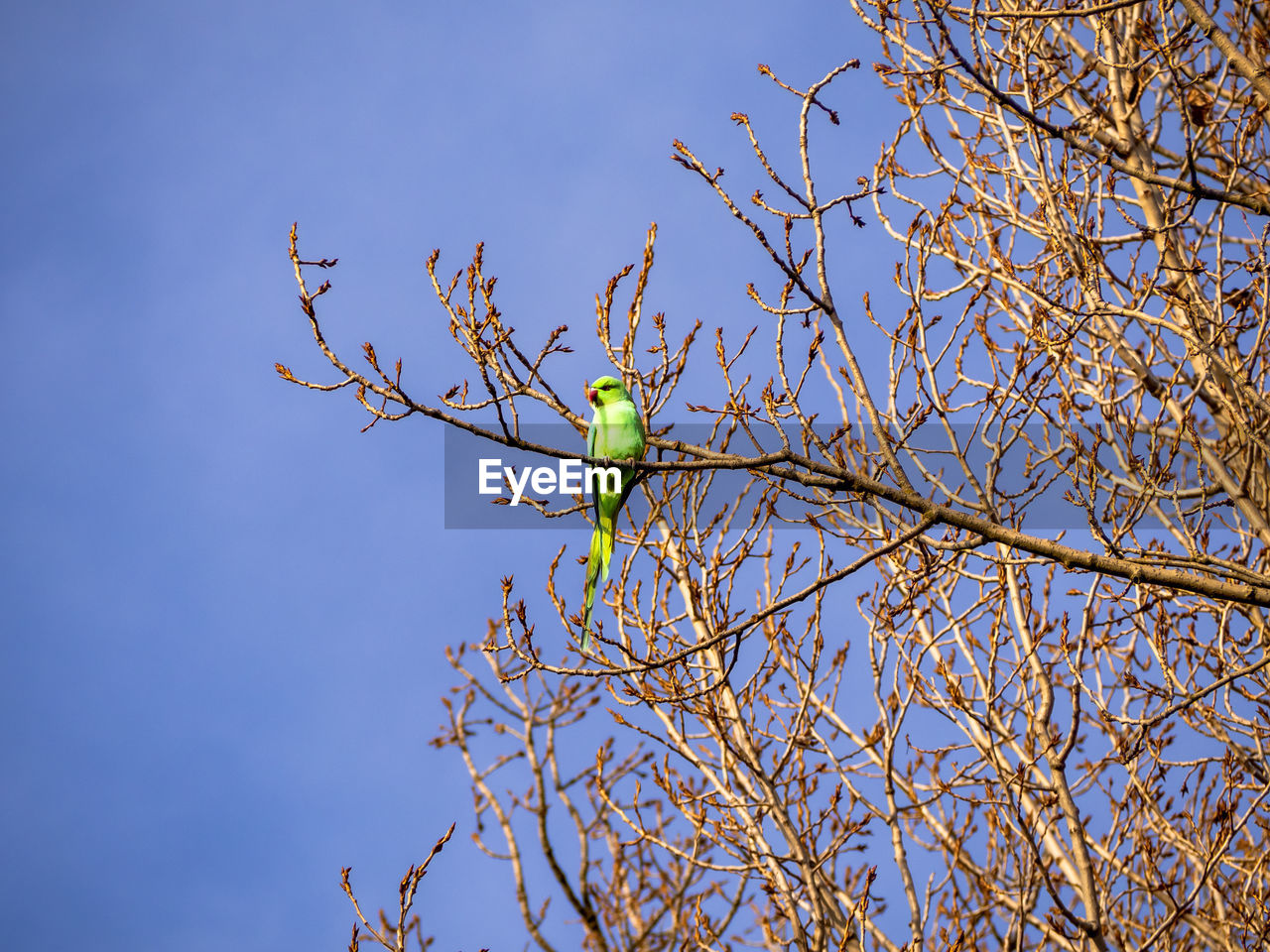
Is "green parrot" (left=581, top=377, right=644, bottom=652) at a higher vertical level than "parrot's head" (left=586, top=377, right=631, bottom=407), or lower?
lower

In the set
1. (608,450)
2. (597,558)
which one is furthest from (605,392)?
(597,558)

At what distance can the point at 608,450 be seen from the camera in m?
5.00

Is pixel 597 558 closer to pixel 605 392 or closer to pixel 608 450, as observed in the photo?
pixel 608 450

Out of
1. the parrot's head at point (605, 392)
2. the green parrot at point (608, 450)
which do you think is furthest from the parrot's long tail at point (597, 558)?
the parrot's head at point (605, 392)

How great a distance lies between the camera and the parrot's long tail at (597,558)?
441 cm

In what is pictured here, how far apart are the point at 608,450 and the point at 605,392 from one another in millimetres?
493

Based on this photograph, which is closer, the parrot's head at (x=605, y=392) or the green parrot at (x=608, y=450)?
the green parrot at (x=608, y=450)

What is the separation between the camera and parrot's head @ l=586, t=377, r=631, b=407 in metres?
5.20

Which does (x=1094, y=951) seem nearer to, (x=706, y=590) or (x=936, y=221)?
(x=706, y=590)

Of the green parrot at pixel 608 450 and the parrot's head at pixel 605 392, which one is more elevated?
the parrot's head at pixel 605 392

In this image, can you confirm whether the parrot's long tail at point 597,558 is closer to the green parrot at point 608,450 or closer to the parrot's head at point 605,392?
the green parrot at point 608,450

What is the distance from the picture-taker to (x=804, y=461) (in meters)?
3.29

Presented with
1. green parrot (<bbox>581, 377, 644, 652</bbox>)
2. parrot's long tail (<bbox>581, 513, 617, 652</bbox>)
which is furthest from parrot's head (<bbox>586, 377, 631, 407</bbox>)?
parrot's long tail (<bbox>581, 513, 617, 652</bbox>)

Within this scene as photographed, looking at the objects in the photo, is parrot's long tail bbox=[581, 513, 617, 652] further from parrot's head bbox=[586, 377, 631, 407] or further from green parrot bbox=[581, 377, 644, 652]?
parrot's head bbox=[586, 377, 631, 407]
